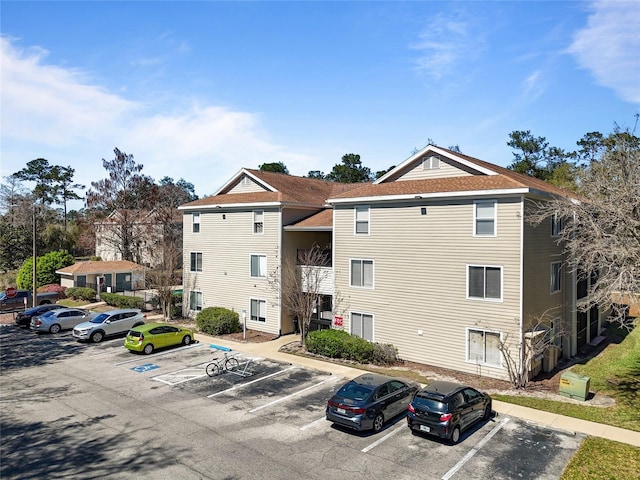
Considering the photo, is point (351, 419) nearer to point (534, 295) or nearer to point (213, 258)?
point (534, 295)

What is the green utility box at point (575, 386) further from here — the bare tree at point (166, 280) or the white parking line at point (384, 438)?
the bare tree at point (166, 280)

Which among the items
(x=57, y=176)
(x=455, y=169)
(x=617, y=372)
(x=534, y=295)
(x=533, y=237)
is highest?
(x=57, y=176)

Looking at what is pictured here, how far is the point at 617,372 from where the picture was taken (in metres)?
20.5

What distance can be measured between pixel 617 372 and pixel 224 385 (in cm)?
1789

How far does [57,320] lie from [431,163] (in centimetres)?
2474

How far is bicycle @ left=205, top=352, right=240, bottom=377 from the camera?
19741mm

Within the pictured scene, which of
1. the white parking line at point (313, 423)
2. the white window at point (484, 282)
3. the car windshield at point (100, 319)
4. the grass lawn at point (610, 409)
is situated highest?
the white window at point (484, 282)

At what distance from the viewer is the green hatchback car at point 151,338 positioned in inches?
897

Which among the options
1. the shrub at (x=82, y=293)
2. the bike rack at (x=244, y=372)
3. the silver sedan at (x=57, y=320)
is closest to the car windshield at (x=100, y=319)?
the silver sedan at (x=57, y=320)

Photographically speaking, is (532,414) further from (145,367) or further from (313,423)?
(145,367)

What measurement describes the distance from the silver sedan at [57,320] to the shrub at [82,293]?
10193 millimetres

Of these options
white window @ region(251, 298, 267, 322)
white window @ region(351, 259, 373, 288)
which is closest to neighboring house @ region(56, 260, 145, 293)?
white window @ region(251, 298, 267, 322)

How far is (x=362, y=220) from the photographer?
23.6 metres

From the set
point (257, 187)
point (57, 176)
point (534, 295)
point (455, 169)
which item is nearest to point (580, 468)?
point (534, 295)
